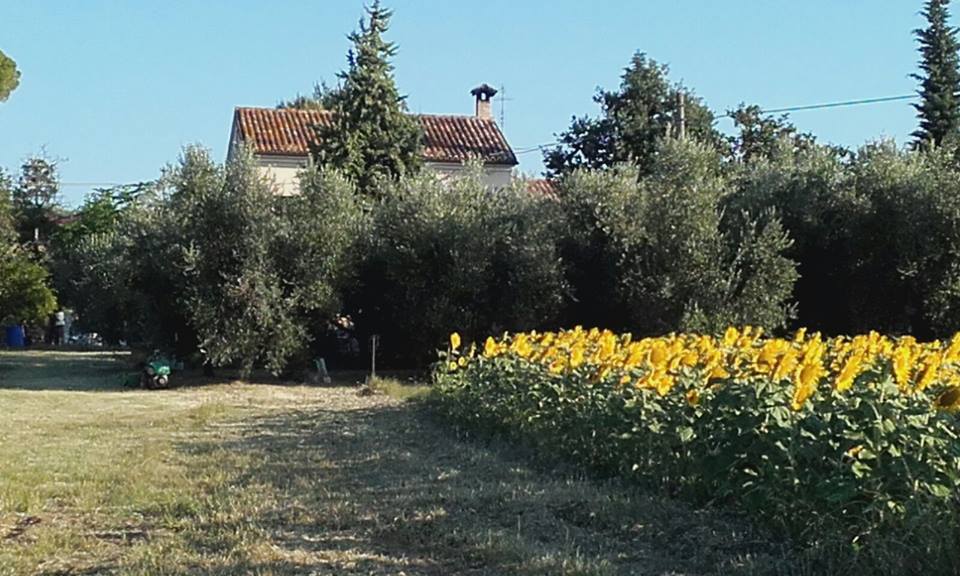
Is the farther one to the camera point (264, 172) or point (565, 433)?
point (264, 172)

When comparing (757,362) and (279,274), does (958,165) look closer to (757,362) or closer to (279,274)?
(279,274)

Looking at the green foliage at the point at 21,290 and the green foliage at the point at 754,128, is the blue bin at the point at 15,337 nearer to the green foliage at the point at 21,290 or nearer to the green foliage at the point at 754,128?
the green foliage at the point at 21,290

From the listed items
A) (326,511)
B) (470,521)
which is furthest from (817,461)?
(326,511)

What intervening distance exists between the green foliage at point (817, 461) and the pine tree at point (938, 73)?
37.0 metres

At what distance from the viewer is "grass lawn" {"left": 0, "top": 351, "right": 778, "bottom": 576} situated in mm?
6008

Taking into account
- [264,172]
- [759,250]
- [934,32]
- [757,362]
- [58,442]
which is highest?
[934,32]

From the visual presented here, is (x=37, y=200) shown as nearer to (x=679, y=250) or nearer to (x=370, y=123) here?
(x=370, y=123)

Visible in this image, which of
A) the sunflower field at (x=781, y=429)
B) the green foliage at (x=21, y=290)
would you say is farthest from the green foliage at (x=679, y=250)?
the green foliage at (x=21, y=290)

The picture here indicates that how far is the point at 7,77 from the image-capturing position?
89.2ft

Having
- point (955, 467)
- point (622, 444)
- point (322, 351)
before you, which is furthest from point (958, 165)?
point (955, 467)

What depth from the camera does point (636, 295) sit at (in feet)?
69.9

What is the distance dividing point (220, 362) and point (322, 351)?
11.8ft

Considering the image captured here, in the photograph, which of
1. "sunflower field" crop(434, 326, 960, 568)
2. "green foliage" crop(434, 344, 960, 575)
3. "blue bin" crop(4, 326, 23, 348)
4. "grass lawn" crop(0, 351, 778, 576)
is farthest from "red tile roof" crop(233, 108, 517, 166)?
"green foliage" crop(434, 344, 960, 575)

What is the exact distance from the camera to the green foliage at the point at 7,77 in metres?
27.0
